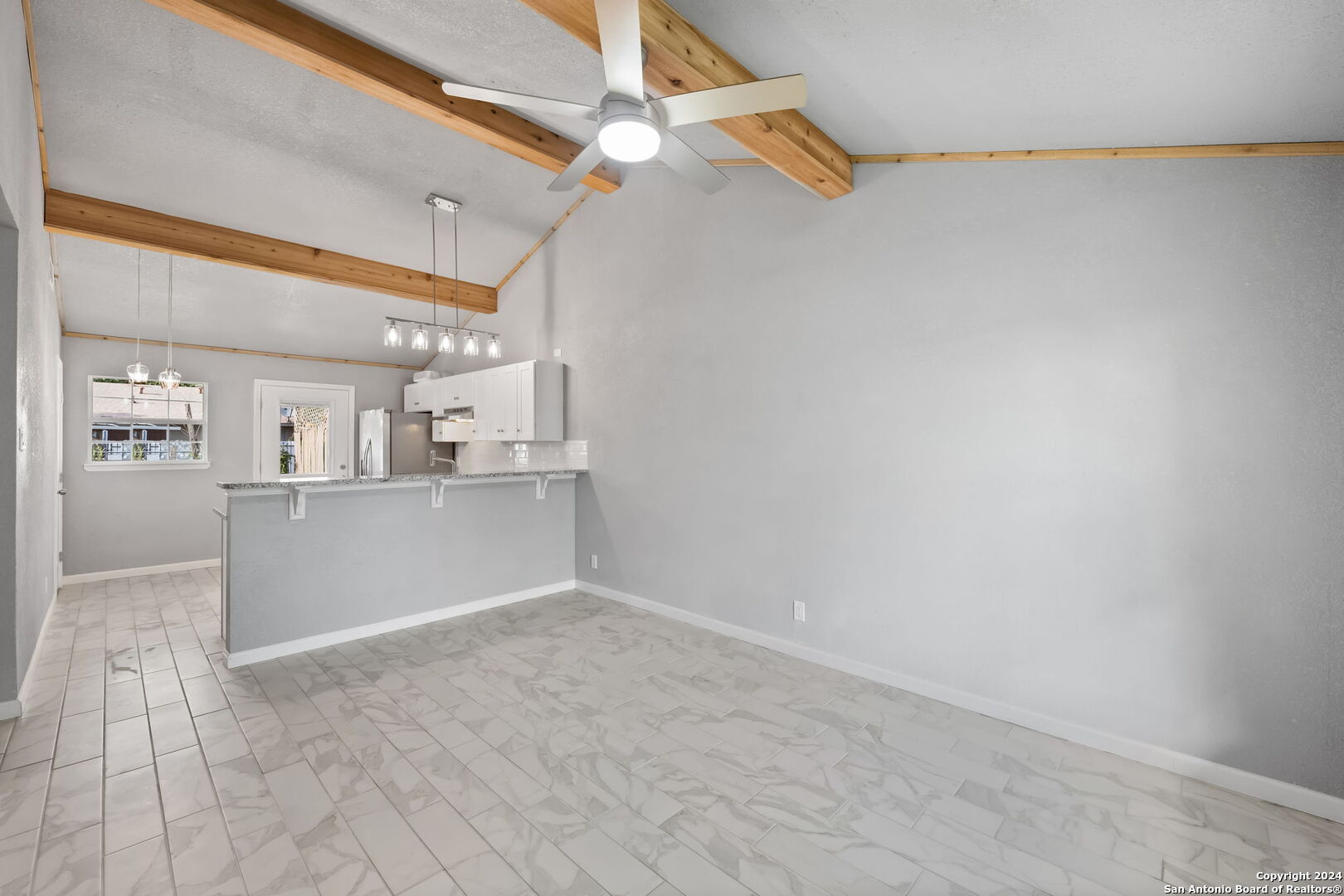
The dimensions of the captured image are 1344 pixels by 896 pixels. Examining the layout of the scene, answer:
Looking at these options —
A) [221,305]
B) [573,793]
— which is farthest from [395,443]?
[573,793]

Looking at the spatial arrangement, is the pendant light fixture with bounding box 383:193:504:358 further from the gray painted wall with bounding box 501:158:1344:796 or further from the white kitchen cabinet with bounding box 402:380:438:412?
the gray painted wall with bounding box 501:158:1344:796

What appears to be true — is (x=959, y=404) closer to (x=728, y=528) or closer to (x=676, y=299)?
(x=728, y=528)

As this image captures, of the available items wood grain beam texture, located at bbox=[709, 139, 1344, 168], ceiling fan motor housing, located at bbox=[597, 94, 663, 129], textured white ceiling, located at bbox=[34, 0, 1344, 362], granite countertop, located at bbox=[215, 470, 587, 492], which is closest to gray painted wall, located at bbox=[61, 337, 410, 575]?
textured white ceiling, located at bbox=[34, 0, 1344, 362]

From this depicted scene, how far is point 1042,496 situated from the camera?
2.55 meters

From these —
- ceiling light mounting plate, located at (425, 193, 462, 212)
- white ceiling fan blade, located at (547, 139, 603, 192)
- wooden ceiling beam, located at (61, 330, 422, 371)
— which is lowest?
wooden ceiling beam, located at (61, 330, 422, 371)

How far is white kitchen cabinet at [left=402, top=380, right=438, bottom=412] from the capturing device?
6.40 meters

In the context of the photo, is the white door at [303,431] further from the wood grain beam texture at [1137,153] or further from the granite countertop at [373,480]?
the wood grain beam texture at [1137,153]

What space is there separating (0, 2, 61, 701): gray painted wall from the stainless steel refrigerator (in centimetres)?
289

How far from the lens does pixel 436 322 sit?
6230mm

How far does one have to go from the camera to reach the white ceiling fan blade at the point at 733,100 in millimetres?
1646

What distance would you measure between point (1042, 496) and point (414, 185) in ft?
14.8

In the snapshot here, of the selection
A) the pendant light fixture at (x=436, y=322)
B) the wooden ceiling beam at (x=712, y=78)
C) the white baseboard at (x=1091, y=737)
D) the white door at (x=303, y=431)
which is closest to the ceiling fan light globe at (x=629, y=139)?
the wooden ceiling beam at (x=712, y=78)

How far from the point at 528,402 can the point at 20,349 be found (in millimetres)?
2889

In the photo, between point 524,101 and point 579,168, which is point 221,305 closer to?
point 579,168
